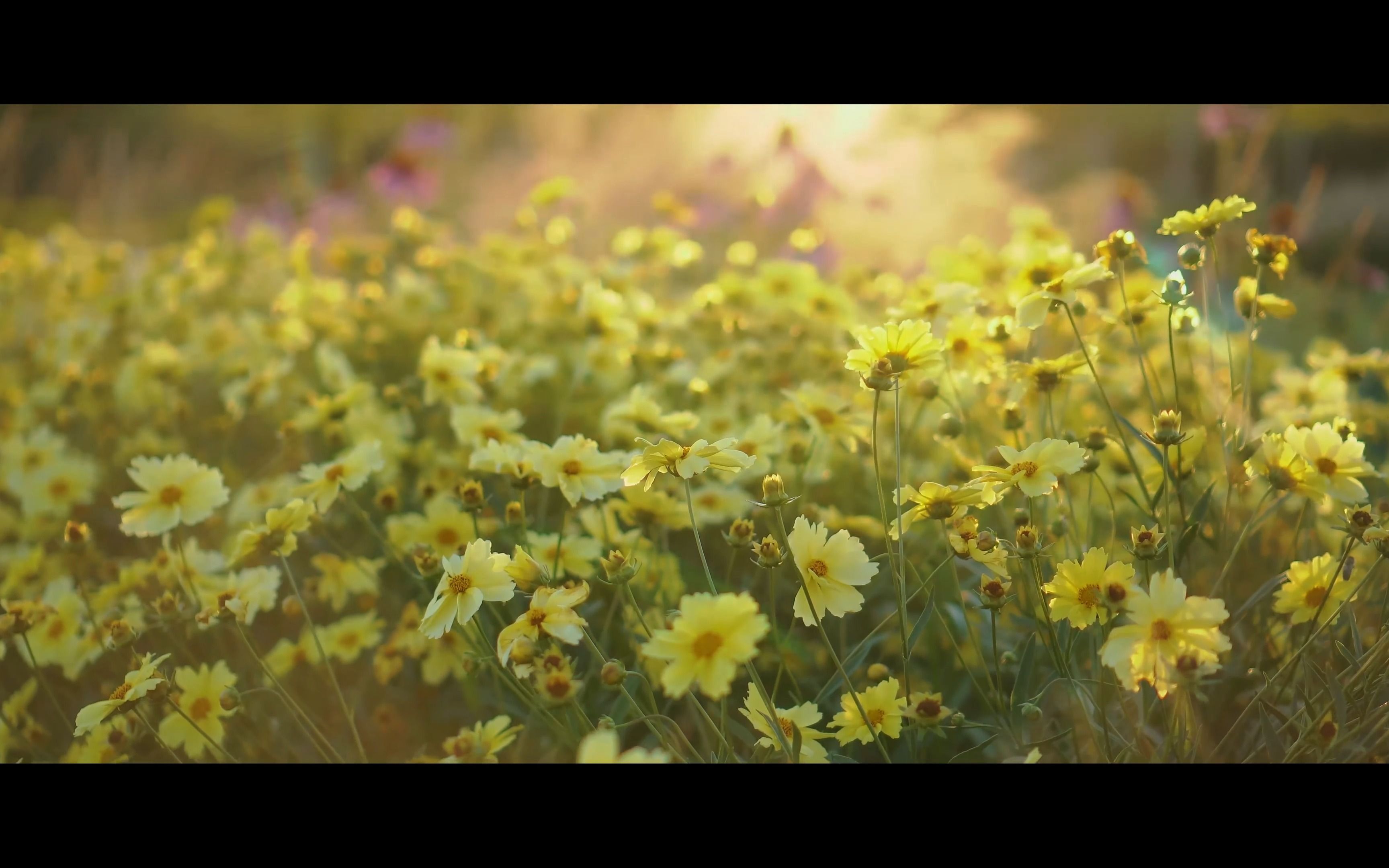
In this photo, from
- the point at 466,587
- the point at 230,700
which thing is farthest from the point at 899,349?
the point at 230,700

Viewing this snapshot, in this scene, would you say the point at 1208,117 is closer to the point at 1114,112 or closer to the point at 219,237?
the point at 1114,112

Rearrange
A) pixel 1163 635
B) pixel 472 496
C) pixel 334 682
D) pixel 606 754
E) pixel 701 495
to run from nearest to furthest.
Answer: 1. pixel 606 754
2. pixel 1163 635
3. pixel 334 682
4. pixel 472 496
5. pixel 701 495

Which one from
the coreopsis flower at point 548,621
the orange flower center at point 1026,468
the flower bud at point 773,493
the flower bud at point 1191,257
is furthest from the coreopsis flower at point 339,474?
the flower bud at point 1191,257

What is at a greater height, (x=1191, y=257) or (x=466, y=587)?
(x=1191, y=257)

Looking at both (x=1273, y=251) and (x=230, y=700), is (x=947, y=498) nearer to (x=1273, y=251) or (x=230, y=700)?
(x=1273, y=251)

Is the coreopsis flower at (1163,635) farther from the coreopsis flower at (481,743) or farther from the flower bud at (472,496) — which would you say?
the flower bud at (472,496)

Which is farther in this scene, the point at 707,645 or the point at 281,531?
the point at 281,531

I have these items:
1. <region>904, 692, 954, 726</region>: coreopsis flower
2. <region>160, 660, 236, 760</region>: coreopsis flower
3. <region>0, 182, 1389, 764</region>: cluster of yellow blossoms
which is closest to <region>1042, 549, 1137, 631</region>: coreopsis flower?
<region>0, 182, 1389, 764</region>: cluster of yellow blossoms

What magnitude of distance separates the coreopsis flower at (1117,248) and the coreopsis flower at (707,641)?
0.58m

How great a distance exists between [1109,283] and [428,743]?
186 centimetres

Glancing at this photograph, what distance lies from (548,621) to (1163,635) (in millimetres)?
482

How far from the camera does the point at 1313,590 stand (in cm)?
89

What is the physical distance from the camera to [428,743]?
1199 mm

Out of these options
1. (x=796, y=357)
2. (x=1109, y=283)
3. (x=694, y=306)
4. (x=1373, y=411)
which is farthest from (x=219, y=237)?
(x=1373, y=411)
